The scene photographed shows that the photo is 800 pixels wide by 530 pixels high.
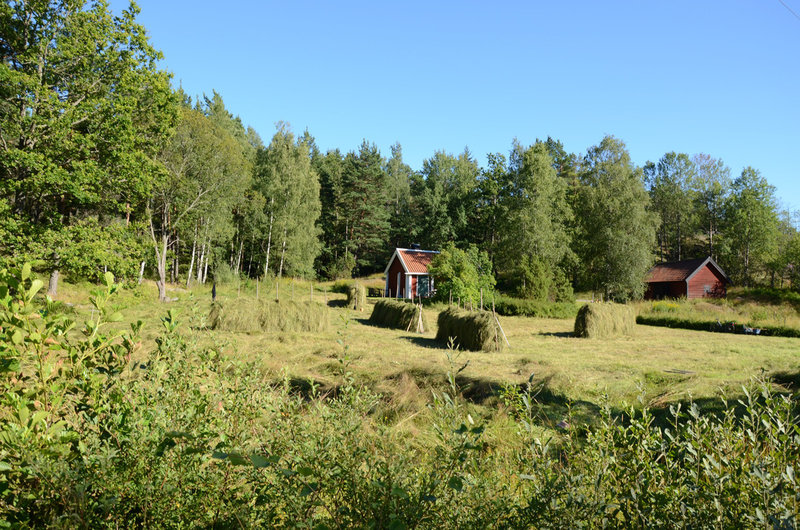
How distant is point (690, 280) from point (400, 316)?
24.5 metres

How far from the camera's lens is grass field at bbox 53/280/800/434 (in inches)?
201

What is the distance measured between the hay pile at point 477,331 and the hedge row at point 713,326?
1199 cm

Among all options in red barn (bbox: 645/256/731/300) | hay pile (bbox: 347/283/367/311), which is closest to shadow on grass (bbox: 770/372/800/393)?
→ hay pile (bbox: 347/283/367/311)

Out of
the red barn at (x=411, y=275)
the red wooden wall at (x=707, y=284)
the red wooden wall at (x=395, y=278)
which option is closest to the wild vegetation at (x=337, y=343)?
the red wooden wall at (x=707, y=284)

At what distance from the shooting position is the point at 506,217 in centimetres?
2917

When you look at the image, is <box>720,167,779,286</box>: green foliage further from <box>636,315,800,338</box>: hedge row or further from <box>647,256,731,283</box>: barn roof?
<box>636,315,800,338</box>: hedge row

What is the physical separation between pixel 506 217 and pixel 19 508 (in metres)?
29.4

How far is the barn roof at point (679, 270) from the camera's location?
97.1ft

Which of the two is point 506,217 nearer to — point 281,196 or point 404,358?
point 281,196

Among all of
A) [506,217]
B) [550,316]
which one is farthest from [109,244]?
[506,217]

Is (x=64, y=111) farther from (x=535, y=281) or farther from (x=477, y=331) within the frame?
(x=535, y=281)

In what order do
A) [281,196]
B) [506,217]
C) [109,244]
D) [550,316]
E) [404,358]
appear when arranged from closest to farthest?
[404,358] → [109,244] → [550,316] → [506,217] → [281,196]

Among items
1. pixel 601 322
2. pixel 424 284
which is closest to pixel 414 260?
pixel 424 284

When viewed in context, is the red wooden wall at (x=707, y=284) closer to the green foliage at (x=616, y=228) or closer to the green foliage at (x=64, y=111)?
the green foliage at (x=616, y=228)
